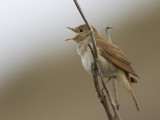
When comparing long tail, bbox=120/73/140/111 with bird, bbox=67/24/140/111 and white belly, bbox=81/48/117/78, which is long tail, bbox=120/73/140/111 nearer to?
bird, bbox=67/24/140/111

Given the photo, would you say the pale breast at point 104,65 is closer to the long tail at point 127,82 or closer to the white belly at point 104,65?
the white belly at point 104,65

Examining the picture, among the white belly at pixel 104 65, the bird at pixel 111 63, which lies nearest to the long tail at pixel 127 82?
the bird at pixel 111 63

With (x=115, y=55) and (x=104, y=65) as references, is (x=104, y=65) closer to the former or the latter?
(x=104, y=65)

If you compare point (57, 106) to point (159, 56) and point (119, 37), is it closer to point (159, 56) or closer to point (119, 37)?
point (159, 56)

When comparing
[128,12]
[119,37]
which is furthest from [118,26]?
[128,12]

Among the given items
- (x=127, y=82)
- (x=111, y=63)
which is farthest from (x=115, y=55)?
(x=127, y=82)

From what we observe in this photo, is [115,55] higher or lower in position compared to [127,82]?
higher

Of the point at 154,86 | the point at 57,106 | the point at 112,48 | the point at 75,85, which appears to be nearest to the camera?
the point at 112,48

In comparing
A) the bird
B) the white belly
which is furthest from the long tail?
the white belly

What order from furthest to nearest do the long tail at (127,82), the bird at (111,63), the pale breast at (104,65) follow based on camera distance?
1. the pale breast at (104,65)
2. the bird at (111,63)
3. the long tail at (127,82)

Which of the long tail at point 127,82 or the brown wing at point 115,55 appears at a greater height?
the brown wing at point 115,55

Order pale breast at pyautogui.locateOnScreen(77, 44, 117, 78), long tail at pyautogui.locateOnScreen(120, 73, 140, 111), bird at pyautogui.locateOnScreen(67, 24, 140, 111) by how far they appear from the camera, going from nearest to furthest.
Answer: long tail at pyautogui.locateOnScreen(120, 73, 140, 111) → bird at pyautogui.locateOnScreen(67, 24, 140, 111) → pale breast at pyautogui.locateOnScreen(77, 44, 117, 78)
